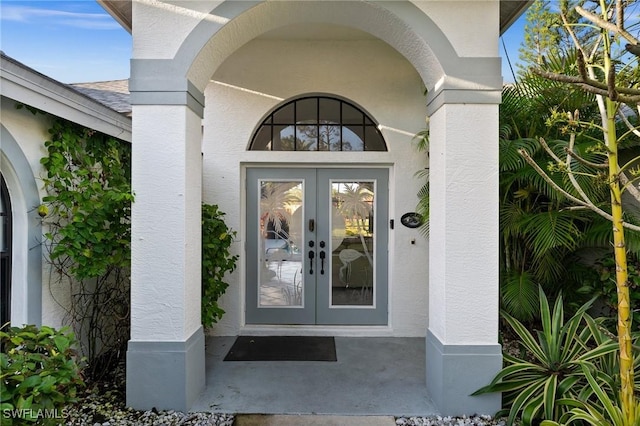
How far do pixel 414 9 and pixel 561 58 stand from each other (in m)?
1.93

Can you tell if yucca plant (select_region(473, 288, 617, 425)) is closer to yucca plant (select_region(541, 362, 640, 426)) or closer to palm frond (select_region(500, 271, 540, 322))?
yucca plant (select_region(541, 362, 640, 426))

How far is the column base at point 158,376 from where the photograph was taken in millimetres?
3410

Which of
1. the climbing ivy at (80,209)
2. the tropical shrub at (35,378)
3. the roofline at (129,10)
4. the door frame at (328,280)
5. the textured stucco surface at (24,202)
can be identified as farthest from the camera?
the door frame at (328,280)

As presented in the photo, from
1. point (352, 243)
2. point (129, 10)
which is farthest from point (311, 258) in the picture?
point (129, 10)

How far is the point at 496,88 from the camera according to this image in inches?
136

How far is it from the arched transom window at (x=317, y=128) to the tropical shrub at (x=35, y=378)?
12.3 ft

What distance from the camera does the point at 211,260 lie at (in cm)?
459

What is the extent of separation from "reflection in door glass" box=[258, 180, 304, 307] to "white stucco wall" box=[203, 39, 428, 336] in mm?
423

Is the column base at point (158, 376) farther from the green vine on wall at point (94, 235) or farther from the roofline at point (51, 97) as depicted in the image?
the roofline at point (51, 97)

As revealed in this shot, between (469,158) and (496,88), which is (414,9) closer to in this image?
(496,88)

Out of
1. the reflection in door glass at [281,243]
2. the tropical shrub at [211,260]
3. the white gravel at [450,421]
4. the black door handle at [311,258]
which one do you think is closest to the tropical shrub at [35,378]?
the tropical shrub at [211,260]

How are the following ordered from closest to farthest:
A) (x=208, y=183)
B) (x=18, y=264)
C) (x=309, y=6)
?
1. (x=18, y=264)
2. (x=309, y=6)
3. (x=208, y=183)

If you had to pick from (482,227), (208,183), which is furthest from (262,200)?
(482,227)

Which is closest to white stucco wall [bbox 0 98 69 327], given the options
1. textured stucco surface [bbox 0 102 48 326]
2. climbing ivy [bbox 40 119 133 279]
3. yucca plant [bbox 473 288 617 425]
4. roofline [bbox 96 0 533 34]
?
A: textured stucco surface [bbox 0 102 48 326]
